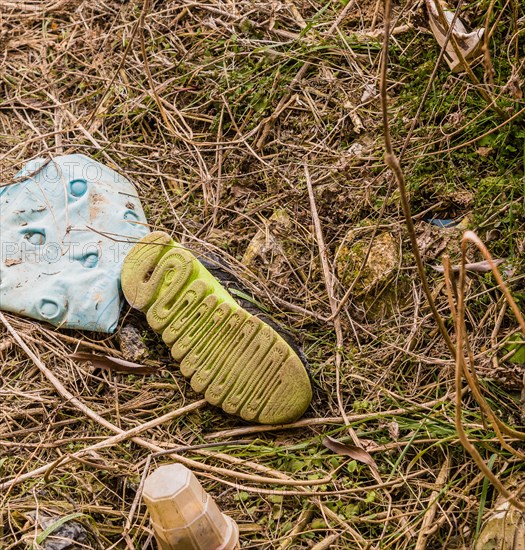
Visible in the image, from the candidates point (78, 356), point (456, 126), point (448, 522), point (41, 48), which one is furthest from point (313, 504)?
point (41, 48)

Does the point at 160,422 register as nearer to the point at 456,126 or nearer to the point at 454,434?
the point at 454,434

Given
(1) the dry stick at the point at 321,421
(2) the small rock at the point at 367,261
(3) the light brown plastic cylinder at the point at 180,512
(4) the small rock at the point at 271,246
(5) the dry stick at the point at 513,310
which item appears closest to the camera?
(5) the dry stick at the point at 513,310

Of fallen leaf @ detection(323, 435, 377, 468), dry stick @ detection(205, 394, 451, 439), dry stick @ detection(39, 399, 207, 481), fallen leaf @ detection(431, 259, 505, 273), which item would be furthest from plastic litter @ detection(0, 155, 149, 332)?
fallen leaf @ detection(431, 259, 505, 273)

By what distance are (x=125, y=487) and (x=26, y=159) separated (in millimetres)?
1299

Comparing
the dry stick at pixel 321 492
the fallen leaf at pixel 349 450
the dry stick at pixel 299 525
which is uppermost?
the fallen leaf at pixel 349 450

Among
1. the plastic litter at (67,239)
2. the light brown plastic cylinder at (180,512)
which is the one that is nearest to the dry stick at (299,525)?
the light brown plastic cylinder at (180,512)

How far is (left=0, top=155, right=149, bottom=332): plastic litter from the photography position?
2264 millimetres

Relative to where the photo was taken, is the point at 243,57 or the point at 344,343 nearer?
the point at 344,343

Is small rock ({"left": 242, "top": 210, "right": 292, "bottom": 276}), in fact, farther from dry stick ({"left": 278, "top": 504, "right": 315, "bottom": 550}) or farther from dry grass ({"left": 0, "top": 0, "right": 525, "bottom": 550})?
dry stick ({"left": 278, "top": 504, "right": 315, "bottom": 550})

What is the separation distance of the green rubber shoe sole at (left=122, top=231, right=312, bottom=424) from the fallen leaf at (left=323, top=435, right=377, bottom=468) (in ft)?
0.38

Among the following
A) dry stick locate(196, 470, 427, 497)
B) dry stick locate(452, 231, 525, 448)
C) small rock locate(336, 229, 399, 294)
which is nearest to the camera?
dry stick locate(452, 231, 525, 448)

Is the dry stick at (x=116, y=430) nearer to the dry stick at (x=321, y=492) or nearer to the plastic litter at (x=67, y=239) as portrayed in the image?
the dry stick at (x=321, y=492)

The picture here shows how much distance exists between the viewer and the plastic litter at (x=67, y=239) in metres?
2.26

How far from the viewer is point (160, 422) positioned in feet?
6.66
